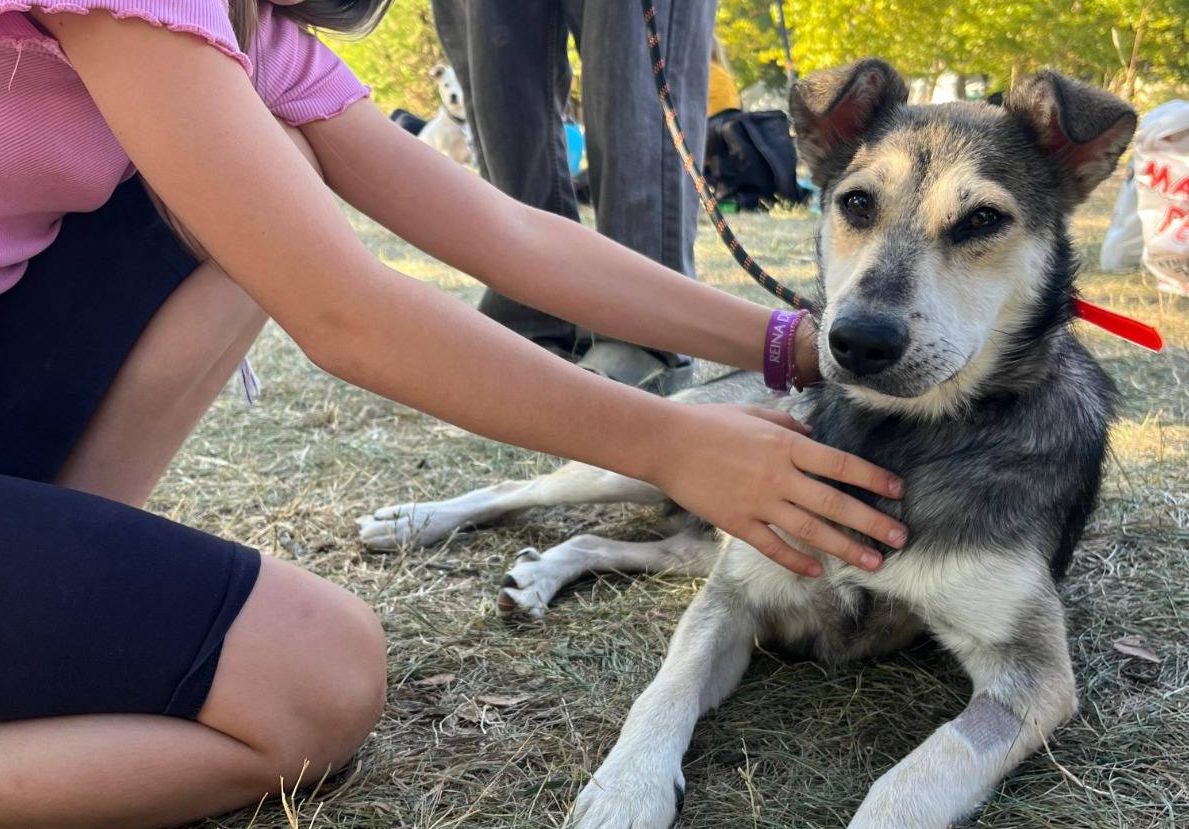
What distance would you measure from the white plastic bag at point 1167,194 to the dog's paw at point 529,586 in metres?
5.61

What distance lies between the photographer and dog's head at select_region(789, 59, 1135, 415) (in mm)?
2070

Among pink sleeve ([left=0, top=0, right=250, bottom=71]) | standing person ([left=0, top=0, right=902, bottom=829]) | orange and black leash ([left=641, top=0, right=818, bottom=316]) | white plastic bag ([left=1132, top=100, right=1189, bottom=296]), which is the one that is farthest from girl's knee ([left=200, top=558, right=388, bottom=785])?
white plastic bag ([left=1132, top=100, right=1189, bottom=296])

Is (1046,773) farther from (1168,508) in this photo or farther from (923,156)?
(1168,508)

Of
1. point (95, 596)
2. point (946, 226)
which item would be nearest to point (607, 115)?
point (946, 226)

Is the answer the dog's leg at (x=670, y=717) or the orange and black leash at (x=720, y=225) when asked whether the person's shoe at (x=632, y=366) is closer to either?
the orange and black leash at (x=720, y=225)

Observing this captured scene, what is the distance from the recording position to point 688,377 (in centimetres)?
457

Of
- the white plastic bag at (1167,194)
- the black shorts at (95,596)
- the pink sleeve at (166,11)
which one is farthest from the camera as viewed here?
the white plastic bag at (1167,194)

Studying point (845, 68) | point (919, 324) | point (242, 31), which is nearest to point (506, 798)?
point (919, 324)

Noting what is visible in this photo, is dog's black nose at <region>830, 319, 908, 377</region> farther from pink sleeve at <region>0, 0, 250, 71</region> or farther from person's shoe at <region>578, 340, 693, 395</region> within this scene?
person's shoe at <region>578, 340, 693, 395</region>

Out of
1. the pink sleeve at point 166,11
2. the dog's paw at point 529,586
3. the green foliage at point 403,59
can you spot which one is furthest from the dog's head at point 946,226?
the green foliage at point 403,59

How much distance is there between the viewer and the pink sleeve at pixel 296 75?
2.34 meters

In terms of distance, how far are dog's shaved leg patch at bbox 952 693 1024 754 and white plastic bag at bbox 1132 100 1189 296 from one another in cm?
566

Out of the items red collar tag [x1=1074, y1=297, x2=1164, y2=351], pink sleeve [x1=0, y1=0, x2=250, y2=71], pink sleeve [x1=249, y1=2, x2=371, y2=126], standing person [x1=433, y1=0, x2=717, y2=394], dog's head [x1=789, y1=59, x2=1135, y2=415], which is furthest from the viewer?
standing person [x1=433, y1=0, x2=717, y2=394]

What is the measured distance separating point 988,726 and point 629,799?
2.47 ft
